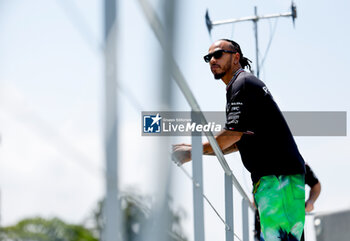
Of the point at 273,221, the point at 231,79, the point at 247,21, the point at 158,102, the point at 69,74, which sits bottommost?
the point at 273,221

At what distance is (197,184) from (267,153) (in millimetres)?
356

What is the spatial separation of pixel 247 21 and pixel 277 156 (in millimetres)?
3045

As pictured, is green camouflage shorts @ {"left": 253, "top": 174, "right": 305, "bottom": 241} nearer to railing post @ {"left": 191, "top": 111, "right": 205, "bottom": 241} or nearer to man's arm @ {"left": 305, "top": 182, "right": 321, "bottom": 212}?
railing post @ {"left": 191, "top": 111, "right": 205, "bottom": 241}

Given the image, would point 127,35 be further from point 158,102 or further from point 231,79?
point 231,79

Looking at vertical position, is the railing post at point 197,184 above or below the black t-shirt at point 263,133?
below

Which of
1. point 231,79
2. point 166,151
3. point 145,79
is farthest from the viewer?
point 231,79

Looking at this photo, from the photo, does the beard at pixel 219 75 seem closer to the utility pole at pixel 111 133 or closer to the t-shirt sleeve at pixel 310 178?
the t-shirt sleeve at pixel 310 178

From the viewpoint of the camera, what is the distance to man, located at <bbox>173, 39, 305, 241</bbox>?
1.92 m

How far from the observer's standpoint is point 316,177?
111 inches

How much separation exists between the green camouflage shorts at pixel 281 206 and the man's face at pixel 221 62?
434 mm

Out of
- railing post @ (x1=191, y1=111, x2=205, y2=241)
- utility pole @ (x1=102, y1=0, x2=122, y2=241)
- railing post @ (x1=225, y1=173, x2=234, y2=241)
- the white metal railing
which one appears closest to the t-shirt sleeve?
the white metal railing

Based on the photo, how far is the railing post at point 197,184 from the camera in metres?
1.69

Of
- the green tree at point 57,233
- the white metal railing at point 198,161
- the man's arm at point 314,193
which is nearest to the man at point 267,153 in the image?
the white metal railing at point 198,161

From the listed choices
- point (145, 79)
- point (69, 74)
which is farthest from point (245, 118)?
point (145, 79)
